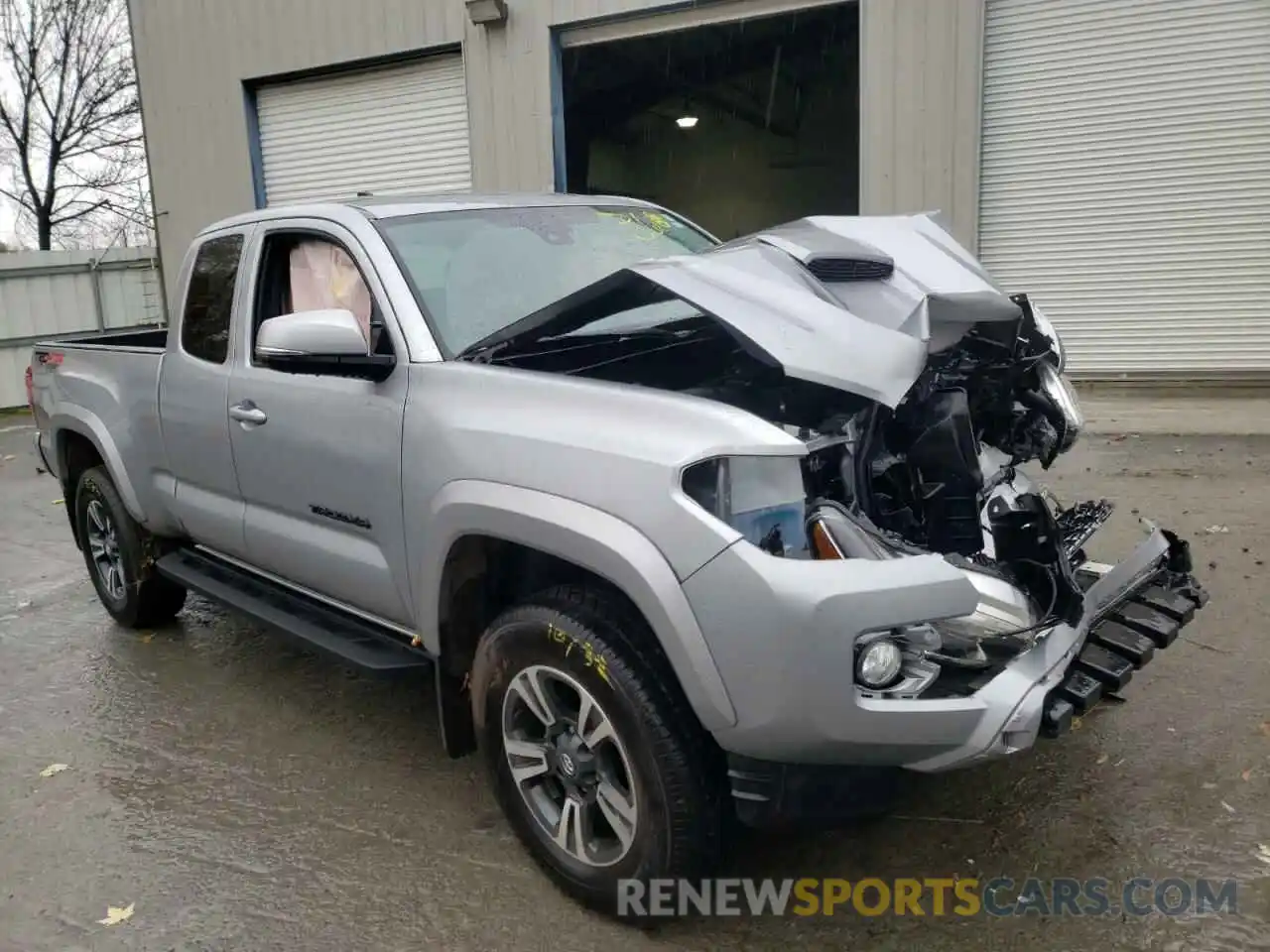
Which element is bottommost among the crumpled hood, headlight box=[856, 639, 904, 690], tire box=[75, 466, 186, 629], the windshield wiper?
tire box=[75, 466, 186, 629]

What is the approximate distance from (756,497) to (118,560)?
165 inches

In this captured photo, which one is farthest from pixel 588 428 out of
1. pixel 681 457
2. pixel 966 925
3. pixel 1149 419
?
pixel 1149 419

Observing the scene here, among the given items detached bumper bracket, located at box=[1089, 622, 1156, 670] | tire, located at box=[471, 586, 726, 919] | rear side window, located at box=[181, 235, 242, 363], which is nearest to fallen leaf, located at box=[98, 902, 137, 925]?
tire, located at box=[471, 586, 726, 919]

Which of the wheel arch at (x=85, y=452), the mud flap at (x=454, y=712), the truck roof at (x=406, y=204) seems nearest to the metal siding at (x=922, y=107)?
the truck roof at (x=406, y=204)

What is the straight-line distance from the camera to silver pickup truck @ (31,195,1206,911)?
2.50 m

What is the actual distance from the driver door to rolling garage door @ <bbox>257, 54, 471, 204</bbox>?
325 inches

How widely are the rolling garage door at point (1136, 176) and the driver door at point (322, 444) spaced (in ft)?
25.4

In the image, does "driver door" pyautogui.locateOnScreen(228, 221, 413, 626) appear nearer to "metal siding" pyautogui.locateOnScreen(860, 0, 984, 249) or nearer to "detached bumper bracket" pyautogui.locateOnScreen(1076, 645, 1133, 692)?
"detached bumper bracket" pyautogui.locateOnScreen(1076, 645, 1133, 692)

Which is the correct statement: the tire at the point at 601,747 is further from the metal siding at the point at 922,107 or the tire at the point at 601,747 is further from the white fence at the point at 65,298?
the white fence at the point at 65,298

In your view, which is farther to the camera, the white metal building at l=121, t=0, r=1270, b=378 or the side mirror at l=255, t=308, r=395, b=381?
the white metal building at l=121, t=0, r=1270, b=378

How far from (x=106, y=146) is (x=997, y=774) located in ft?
109

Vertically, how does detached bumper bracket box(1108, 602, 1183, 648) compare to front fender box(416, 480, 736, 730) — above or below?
below

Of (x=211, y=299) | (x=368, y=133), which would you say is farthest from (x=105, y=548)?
(x=368, y=133)

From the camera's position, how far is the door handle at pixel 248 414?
3.95 metres
